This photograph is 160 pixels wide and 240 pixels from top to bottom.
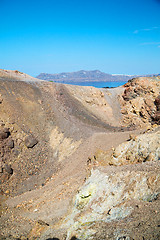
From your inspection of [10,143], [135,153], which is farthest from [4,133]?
[135,153]

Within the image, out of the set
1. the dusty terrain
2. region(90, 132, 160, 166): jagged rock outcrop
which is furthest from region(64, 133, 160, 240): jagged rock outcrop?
region(90, 132, 160, 166): jagged rock outcrop

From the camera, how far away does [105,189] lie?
8531 mm

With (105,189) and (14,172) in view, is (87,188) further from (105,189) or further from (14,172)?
(14,172)

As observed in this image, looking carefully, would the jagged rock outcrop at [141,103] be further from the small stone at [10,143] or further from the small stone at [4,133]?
the small stone at [4,133]

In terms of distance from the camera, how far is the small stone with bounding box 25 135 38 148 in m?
16.8

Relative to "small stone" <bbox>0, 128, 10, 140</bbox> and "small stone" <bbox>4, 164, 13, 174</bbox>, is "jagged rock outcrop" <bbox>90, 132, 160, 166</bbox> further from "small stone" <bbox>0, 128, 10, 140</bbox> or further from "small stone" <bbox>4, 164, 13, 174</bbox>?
"small stone" <bbox>0, 128, 10, 140</bbox>

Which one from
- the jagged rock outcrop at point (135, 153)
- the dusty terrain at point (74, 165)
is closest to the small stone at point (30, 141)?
the dusty terrain at point (74, 165)

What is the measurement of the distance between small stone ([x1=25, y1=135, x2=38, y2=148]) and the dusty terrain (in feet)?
0.31

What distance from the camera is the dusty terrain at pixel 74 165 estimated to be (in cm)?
691

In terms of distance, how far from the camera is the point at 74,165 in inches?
632

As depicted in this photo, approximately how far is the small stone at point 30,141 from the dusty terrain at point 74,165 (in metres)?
0.09

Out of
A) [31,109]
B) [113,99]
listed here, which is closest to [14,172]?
[31,109]

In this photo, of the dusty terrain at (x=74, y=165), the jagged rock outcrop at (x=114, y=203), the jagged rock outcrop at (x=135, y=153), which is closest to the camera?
the jagged rock outcrop at (x=114, y=203)

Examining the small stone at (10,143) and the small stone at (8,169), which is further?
the small stone at (10,143)
